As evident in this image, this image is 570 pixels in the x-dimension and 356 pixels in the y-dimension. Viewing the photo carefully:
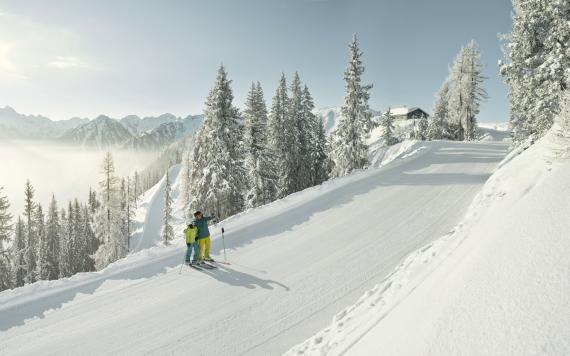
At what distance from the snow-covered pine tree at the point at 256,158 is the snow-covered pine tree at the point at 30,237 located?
3841 cm

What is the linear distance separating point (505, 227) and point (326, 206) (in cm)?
848

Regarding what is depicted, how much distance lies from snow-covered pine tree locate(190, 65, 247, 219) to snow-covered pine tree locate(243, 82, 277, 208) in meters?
1.70

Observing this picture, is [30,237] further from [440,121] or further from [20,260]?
[440,121]

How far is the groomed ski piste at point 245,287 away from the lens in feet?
21.7

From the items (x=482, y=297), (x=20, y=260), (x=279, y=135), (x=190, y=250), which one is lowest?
(x=20, y=260)

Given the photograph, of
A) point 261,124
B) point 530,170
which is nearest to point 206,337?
point 530,170

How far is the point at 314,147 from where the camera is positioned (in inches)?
1502

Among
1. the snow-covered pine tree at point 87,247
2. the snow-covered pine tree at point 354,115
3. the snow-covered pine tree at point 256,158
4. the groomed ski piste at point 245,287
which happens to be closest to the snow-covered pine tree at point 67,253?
the snow-covered pine tree at point 87,247

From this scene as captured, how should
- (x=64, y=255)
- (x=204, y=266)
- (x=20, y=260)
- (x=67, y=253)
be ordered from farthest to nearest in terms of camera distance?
(x=67, y=253)
(x=64, y=255)
(x=20, y=260)
(x=204, y=266)

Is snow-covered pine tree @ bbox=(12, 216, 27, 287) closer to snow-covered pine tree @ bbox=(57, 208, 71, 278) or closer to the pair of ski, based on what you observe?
snow-covered pine tree @ bbox=(57, 208, 71, 278)

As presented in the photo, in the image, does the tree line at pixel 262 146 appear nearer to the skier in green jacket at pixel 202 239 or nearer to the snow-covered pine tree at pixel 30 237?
the skier in green jacket at pixel 202 239

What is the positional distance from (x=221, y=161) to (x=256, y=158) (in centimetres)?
434

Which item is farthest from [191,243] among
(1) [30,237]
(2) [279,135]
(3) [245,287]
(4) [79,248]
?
(4) [79,248]

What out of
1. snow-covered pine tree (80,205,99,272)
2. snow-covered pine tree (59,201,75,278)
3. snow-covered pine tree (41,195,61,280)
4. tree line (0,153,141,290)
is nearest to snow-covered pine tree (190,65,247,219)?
tree line (0,153,141,290)
